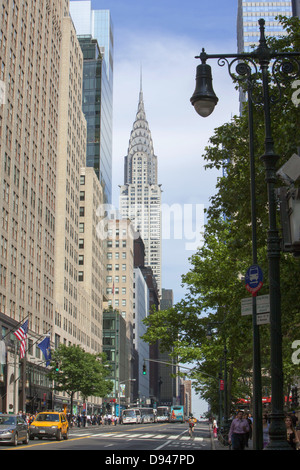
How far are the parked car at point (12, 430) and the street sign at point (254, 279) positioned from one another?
60.1 ft

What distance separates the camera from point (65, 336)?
93.1 m

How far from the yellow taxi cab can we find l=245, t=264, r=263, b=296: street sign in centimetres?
2438

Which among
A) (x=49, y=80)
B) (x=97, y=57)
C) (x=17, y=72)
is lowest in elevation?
(x=17, y=72)

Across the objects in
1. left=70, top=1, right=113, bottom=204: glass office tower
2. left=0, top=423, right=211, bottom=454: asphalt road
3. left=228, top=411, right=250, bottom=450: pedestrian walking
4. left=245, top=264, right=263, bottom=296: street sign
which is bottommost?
left=0, top=423, right=211, bottom=454: asphalt road

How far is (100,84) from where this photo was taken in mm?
154375

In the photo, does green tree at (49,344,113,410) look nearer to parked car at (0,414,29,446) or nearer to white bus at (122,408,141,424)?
white bus at (122,408,141,424)

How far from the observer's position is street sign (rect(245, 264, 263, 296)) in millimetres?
15547

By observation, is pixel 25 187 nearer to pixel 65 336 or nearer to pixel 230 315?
pixel 65 336

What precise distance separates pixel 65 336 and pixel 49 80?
35931 mm

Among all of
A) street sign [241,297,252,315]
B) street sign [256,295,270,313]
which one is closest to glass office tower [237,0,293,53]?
street sign [241,297,252,315]

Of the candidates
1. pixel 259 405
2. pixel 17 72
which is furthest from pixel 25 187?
pixel 259 405
